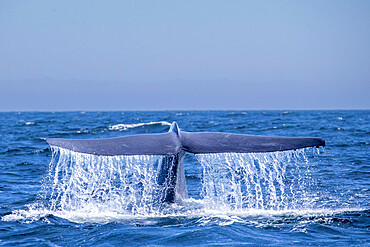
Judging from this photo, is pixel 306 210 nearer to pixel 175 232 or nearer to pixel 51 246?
pixel 175 232

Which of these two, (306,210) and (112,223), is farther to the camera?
(306,210)

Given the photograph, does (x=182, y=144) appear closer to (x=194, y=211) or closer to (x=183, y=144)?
(x=183, y=144)

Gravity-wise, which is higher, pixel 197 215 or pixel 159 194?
pixel 159 194

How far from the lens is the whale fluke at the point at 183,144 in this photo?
5324 mm

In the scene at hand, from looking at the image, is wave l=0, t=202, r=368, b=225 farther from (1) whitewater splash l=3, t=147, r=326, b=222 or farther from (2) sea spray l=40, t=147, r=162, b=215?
(2) sea spray l=40, t=147, r=162, b=215

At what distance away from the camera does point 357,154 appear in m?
13.7

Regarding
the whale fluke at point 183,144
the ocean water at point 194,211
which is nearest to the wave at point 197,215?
the ocean water at point 194,211

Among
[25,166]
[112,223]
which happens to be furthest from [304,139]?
[25,166]

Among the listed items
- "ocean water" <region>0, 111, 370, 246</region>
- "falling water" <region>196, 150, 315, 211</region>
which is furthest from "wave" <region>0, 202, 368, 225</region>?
"falling water" <region>196, 150, 315, 211</region>

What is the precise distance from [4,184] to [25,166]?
8.76ft

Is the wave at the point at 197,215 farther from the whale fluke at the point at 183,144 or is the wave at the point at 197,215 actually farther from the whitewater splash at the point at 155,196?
the whale fluke at the point at 183,144

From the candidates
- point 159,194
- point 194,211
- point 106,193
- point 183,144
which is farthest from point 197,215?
point 106,193

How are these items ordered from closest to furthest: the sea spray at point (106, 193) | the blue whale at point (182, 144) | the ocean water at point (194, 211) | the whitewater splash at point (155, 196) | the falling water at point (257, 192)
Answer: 1. the blue whale at point (182, 144)
2. the ocean water at point (194, 211)
3. the whitewater splash at point (155, 196)
4. the sea spray at point (106, 193)
5. the falling water at point (257, 192)

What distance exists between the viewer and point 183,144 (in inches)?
231
